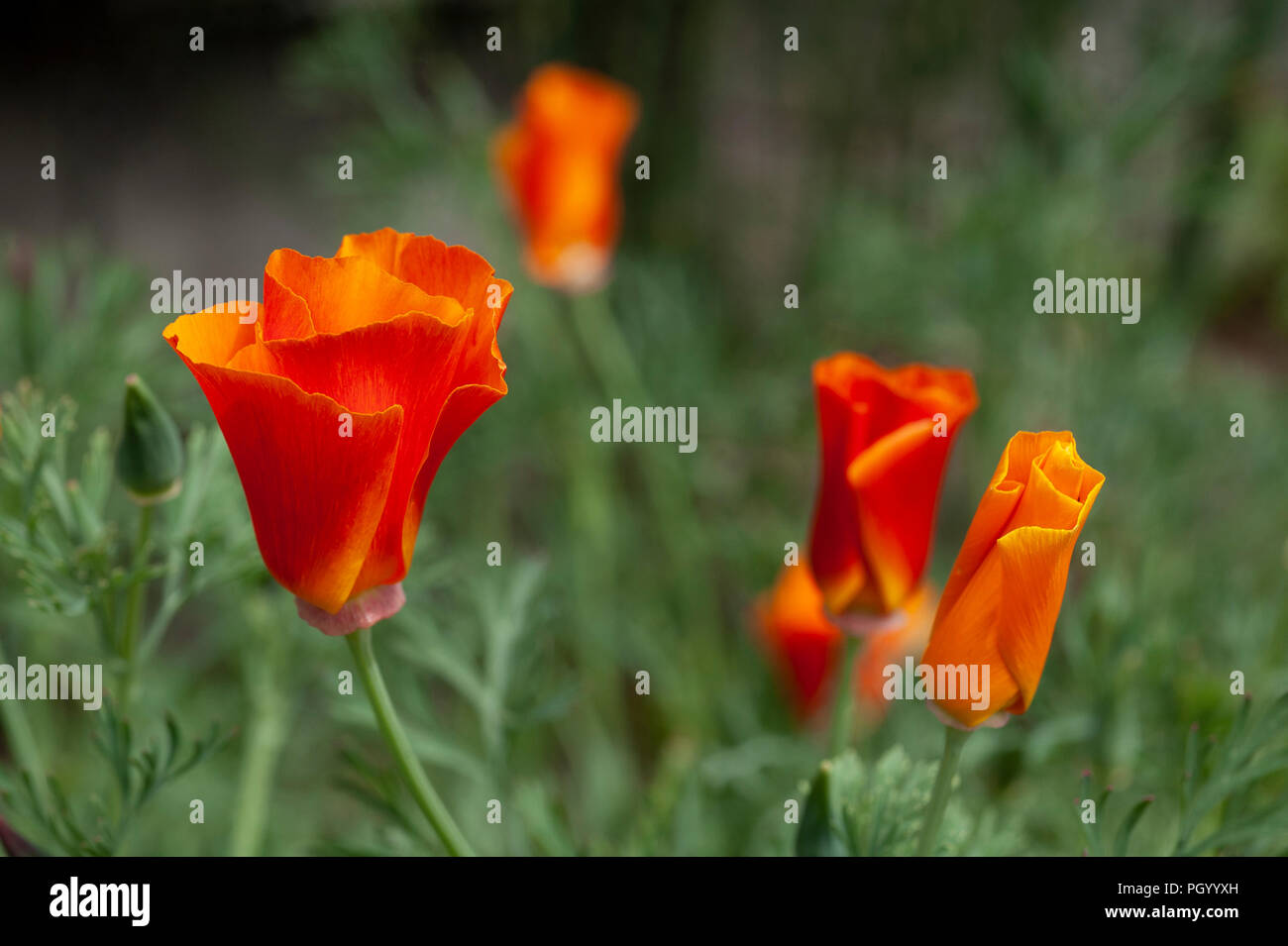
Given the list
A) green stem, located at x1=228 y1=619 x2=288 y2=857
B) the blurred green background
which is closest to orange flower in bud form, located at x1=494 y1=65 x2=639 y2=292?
the blurred green background

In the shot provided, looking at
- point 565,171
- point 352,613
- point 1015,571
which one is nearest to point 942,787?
point 1015,571

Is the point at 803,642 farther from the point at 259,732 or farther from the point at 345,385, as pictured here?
the point at 345,385

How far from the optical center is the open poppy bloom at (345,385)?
30 cm

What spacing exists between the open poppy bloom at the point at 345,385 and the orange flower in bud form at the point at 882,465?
0.16m

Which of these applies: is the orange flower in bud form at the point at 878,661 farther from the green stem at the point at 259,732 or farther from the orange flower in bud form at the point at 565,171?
the orange flower in bud form at the point at 565,171

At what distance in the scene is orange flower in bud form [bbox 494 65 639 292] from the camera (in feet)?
3.22

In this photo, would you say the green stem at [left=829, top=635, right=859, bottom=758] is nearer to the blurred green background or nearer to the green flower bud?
the blurred green background

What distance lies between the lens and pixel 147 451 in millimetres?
420

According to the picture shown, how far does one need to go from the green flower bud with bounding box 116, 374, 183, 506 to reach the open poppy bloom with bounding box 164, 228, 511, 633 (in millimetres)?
120

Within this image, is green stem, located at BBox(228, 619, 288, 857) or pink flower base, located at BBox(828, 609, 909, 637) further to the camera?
green stem, located at BBox(228, 619, 288, 857)

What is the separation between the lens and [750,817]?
2.58ft

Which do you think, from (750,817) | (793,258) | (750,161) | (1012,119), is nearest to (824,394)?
(750,817)
